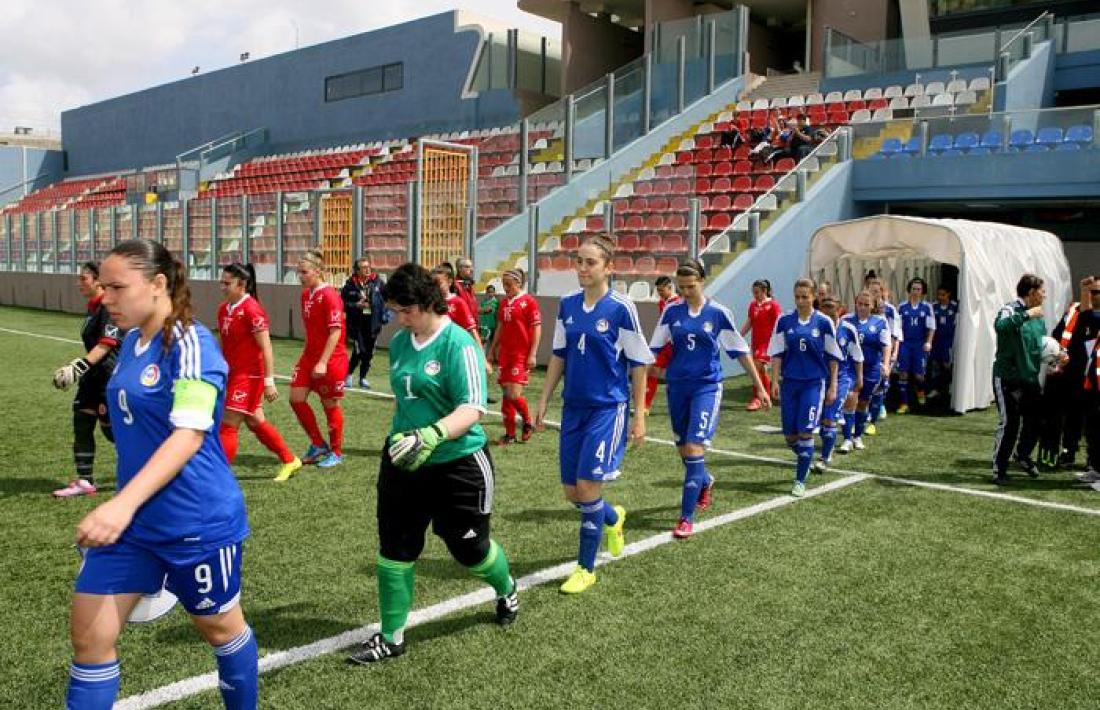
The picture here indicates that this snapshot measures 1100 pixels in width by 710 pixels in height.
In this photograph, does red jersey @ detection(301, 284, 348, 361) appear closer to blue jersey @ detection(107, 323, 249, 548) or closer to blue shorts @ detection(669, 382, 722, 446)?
blue shorts @ detection(669, 382, 722, 446)

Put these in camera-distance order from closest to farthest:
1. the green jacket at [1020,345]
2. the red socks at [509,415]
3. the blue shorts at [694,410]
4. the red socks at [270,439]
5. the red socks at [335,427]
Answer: the blue shorts at [694,410] < the red socks at [270,439] < the green jacket at [1020,345] < the red socks at [335,427] < the red socks at [509,415]

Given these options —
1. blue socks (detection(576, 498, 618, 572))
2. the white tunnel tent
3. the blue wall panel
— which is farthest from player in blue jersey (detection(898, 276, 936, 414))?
the blue wall panel

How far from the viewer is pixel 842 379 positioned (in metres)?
9.77

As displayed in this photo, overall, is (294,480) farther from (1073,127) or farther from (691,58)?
(691,58)

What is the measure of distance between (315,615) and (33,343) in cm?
1701

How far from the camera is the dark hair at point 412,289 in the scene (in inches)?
163

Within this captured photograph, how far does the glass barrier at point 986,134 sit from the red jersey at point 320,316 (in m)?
13.1

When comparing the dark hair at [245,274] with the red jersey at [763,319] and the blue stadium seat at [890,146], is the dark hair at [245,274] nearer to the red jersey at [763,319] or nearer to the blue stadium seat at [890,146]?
the red jersey at [763,319]

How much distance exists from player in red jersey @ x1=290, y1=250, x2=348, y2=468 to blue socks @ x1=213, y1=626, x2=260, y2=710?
5.07 meters

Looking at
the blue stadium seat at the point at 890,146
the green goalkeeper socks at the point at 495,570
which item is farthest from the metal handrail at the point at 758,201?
the green goalkeeper socks at the point at 495,570

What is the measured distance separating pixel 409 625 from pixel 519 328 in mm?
5418

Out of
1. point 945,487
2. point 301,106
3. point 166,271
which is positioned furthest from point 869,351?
point 301,106

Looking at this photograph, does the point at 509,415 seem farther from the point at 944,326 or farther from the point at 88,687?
the point at 944,326

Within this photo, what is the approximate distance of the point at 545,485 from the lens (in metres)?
8.02
